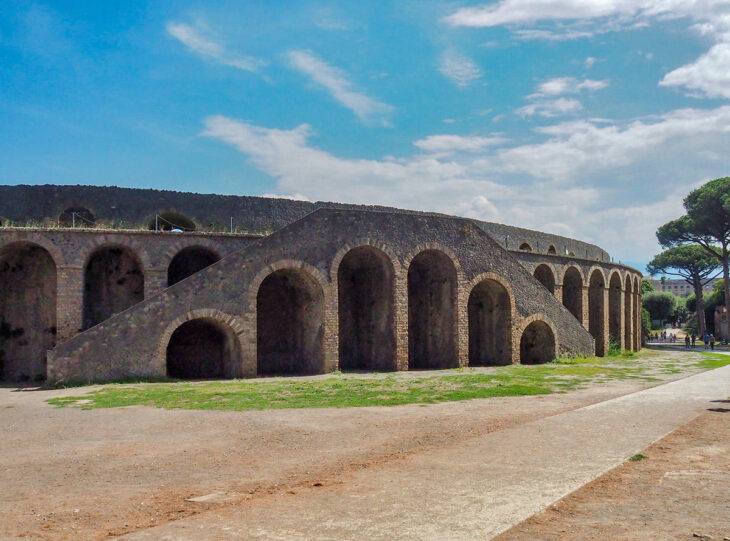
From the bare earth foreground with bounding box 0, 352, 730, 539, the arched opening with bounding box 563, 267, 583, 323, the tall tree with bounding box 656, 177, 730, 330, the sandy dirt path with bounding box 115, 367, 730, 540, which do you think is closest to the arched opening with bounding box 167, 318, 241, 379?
the bare earth foreground with bounding box 0, 352, 730, 539

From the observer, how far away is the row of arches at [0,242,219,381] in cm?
2025

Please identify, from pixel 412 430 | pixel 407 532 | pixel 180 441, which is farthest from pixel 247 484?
pixel 412 430

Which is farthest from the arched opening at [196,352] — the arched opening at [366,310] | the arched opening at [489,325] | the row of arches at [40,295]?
the arched opening at [489,325]

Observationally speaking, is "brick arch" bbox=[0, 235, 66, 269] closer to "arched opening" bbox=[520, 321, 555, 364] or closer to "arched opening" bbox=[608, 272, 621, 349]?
"arched opening" bbox=[520, 321, 555, 364]

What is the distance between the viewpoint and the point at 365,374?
2003cm

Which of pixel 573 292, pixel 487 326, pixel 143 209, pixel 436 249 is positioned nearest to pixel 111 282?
pixel 143 209

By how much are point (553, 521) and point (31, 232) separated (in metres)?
18.5

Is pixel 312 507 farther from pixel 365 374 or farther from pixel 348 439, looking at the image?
pixel 365 374

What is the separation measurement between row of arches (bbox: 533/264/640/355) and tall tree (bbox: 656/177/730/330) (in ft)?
37.9

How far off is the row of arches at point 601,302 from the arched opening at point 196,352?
15.8 meters

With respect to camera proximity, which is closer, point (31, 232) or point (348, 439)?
point (348, 439)

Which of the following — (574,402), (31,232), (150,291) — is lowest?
(574,402)

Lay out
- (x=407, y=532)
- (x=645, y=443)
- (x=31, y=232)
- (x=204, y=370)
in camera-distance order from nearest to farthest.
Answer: (x=407, y=532)
(x=645, y=443)
(x=31, y=232)
(x=204, y=370)

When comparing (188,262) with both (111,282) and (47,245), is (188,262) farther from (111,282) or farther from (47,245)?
(47,245)
